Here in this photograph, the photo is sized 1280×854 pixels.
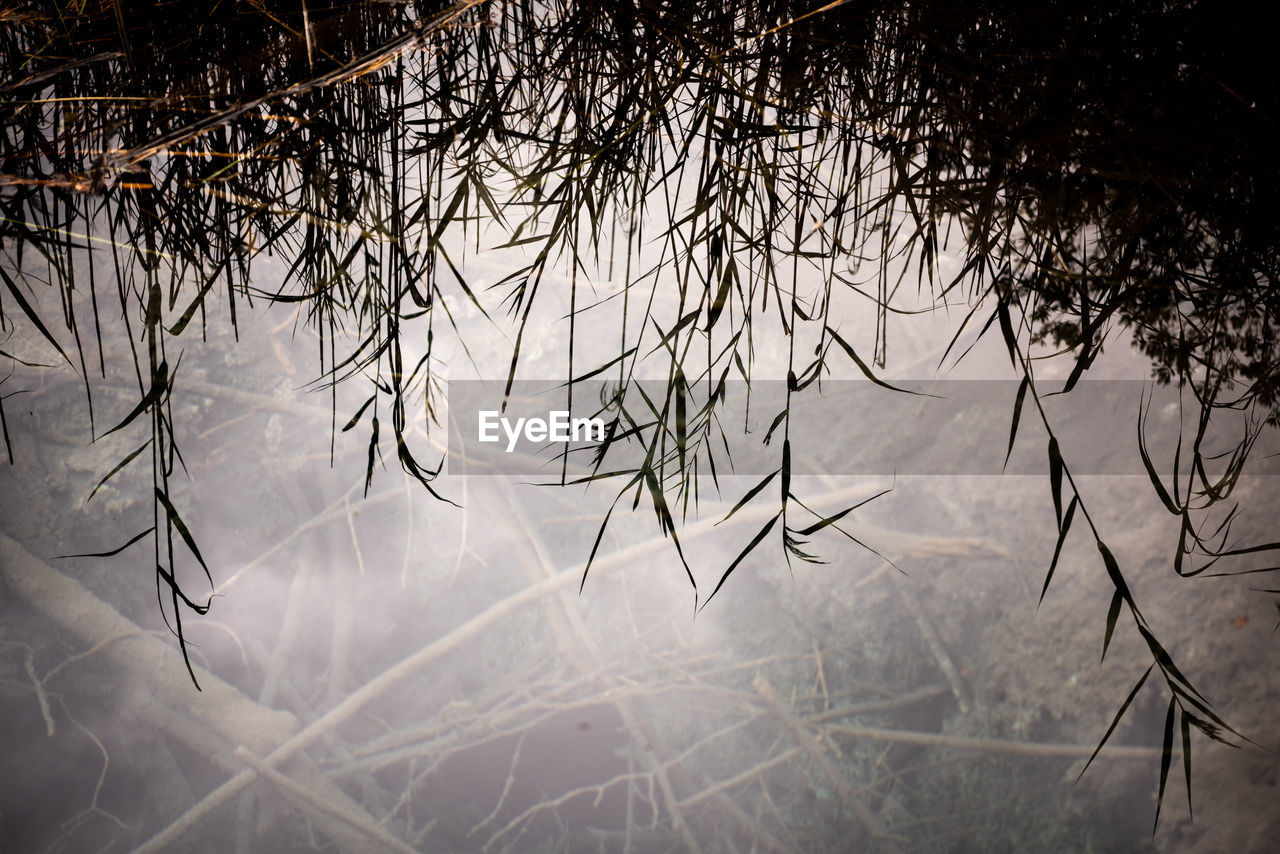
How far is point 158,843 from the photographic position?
5.95 feet

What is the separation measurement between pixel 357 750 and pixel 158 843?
1.81ft

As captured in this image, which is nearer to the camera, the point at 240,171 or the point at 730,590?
the point at 240,171

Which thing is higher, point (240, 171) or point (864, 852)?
point (240, 171)

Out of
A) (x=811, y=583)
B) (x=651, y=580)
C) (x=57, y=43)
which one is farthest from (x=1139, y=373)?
(x=57, y=43)

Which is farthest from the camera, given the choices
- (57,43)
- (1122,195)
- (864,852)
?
(864,852)

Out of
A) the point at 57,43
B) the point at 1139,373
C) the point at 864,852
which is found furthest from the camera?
the point at 1139,373

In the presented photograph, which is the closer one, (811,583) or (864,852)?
(864,852)

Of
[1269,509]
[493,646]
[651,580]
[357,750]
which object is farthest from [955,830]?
[357,750]

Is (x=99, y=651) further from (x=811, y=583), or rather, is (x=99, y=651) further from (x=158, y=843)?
(x=811, y=583)

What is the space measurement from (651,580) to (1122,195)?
5.06 feet

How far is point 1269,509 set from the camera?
184 centimetres

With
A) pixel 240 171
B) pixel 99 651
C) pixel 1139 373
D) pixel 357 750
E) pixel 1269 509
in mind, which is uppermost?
pixel 240 171

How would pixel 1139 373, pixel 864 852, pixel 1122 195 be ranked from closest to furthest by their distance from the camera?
pixel 1122 195
pixel 864 852
pixel 1139 373

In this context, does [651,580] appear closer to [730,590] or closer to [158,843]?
[730,590]
